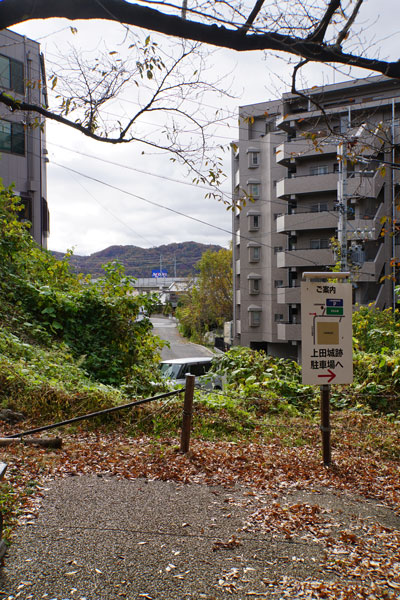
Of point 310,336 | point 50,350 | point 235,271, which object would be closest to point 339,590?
Answer: point 310,336

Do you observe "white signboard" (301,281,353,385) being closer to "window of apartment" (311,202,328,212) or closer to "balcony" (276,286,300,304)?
"balcony" (276,286,300,304)

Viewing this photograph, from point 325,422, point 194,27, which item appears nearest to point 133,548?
point 325,422

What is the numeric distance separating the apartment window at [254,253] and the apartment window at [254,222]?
144cm

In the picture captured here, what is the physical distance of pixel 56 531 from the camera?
4176 millimetres

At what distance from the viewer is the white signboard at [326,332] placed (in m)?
6.04

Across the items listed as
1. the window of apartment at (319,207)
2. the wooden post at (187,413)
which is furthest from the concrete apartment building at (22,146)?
the wooden post at (187,413)

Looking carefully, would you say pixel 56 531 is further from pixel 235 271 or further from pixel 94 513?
pixel 235 271

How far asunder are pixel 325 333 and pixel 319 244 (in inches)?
1159

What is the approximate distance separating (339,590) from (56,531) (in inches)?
88.7

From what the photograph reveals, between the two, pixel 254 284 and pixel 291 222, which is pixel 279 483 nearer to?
pixel 291 222

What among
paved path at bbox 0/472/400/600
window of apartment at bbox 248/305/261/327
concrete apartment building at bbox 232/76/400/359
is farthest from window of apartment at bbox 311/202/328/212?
paved path at bbox 0/472/400/600

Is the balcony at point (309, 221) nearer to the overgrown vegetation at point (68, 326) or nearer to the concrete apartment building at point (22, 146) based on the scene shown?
the concrete apartment building at point (22, 146)

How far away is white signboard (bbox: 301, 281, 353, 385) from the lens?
6.04m

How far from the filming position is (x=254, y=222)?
38781 millimetres
